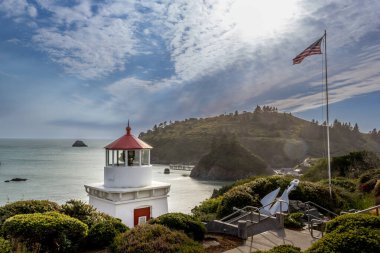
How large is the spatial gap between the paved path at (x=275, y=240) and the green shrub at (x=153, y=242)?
75.1 inches

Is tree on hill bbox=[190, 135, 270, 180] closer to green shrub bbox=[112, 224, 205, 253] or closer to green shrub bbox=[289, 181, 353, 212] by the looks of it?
green shrub bbox=[289, 181, 353, 212]

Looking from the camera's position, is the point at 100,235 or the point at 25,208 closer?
the point at 100,235

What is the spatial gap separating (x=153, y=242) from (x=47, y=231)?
3505 millimetres

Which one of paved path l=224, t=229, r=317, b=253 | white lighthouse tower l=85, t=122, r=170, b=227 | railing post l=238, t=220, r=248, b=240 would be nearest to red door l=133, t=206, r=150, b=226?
white lighthouse tower l=85, t=122, r=170, b=227

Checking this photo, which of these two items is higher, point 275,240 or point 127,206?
point 127,206

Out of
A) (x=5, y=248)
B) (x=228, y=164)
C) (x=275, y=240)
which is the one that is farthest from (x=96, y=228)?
(x=228, y=164)

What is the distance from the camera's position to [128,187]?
→ 16344mm

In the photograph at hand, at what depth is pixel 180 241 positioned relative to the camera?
9.30 metres

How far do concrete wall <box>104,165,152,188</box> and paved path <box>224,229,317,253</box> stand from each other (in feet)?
23.3

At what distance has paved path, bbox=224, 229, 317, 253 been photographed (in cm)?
1059

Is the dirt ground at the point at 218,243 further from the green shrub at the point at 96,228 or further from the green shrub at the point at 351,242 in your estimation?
the green shrub at the point at 351,242

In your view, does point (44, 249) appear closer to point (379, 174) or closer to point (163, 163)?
point (379, 174)

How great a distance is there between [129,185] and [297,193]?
9984mm

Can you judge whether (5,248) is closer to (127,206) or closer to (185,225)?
(185,225)
